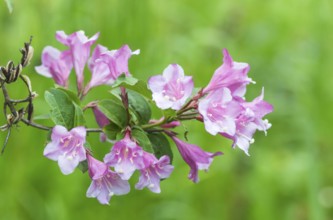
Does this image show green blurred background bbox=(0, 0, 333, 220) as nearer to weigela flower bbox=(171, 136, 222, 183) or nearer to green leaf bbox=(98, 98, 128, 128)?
weigela flower bbox=(171, 136, 222, 183)

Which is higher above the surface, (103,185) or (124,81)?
(124,81)

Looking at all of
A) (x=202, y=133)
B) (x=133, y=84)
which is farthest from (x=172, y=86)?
(x=202, y=133)

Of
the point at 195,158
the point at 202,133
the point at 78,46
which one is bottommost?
the point at 202,133

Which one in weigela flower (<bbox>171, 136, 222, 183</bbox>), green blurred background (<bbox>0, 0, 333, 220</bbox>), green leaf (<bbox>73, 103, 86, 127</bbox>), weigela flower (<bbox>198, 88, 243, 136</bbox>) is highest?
weigela flower (<bbox>198, 88, 243, 136</bbox>)

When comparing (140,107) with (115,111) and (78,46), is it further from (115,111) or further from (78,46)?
(78,46)

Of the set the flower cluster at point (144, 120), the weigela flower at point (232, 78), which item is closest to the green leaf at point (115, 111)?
the flower cluster at point (144, 120)

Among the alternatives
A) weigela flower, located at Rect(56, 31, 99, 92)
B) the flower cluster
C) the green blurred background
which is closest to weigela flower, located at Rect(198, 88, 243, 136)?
the flower cluster

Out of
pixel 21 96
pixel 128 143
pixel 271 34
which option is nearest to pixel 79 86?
pixel 128 143
